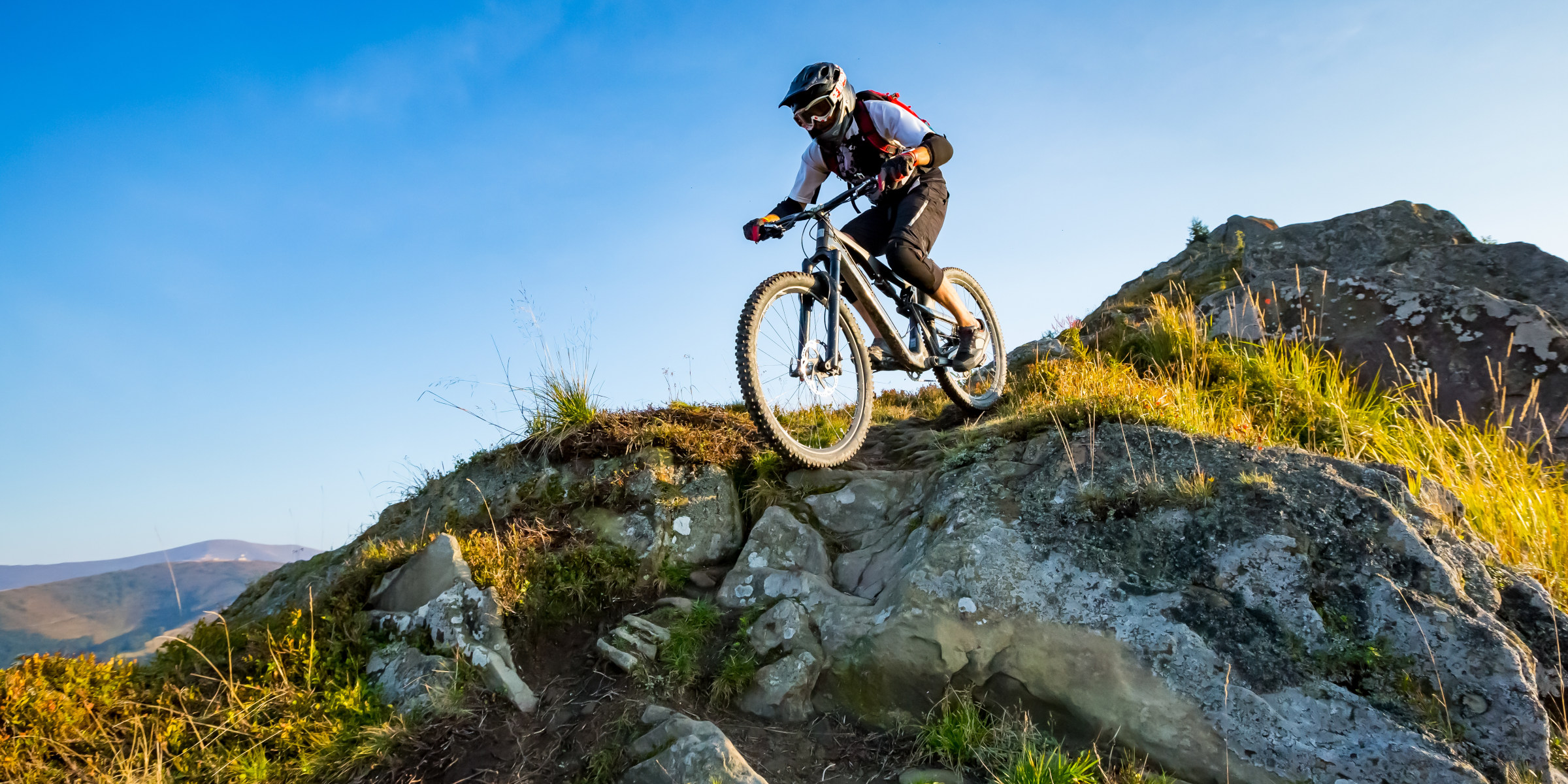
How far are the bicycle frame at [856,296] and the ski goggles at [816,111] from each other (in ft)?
1.88

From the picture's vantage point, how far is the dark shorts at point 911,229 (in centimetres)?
558

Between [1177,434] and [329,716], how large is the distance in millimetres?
5040

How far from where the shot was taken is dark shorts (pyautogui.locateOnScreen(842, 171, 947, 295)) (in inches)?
220

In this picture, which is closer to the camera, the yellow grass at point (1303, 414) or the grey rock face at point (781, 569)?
the grey rock face at point (781, 569)

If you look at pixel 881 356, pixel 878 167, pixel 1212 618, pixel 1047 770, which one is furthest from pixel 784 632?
pixel 878 167

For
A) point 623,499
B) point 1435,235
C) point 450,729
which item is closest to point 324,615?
point 450,729

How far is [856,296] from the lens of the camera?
560 cm

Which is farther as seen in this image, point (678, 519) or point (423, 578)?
point (678, 519)

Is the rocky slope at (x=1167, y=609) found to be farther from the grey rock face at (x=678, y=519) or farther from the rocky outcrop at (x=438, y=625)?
the rocky outcrop at (x=438, y=625)

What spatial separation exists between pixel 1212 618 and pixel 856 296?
315cm

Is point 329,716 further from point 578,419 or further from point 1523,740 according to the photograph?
point 1523,740

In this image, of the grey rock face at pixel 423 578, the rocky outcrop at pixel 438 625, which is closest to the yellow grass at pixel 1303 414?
the rocky outcrop at pixel 438 625

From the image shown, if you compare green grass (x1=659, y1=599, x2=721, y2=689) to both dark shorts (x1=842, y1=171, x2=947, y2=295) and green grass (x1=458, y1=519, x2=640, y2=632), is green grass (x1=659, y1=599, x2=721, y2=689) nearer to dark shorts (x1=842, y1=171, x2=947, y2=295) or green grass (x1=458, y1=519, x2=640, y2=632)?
green grass (x1=458, y1=519, x2=640, y2=632)

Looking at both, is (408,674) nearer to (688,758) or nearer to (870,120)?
(688,758)
